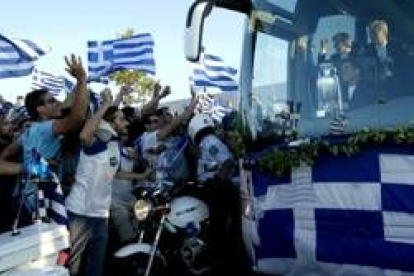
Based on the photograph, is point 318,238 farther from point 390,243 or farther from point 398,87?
point 398,87

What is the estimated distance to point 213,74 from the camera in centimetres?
1681

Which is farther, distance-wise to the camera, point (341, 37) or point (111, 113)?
point (111, 113)

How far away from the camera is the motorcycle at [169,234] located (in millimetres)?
6633

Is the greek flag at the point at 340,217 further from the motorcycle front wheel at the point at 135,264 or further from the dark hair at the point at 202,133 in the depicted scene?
the dark hair at the point at 202,133

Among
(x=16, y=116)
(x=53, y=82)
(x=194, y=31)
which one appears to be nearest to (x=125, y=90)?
(x=16, y=116)

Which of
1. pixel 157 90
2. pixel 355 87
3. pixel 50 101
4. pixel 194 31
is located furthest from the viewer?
pixel 157 90

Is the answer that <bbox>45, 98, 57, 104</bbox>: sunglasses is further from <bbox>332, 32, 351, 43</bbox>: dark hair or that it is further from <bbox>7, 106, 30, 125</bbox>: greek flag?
<bbox>7, 106, 30, 125</bbox>: greek flag

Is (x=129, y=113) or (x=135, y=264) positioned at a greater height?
(x=129, y=113)

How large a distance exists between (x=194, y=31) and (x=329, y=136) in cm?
134

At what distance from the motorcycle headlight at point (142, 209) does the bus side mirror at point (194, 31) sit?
157 cm

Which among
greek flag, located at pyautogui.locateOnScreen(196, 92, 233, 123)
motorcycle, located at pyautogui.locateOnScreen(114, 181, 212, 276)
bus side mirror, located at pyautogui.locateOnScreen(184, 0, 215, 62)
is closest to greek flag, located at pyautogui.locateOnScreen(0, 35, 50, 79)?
greek flag, located at pyautogui.locateOnScreen(196, 92, 233, 123)

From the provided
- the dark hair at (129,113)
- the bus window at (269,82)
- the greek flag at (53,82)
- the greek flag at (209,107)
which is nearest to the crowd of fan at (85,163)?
the bus window at (269,82)

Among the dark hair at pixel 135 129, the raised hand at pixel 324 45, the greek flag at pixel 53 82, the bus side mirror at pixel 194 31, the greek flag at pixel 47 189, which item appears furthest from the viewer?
the greek flag at pixel 53 82

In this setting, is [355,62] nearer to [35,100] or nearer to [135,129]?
[35,100]
